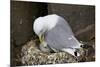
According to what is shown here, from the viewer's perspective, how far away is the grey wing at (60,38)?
1.79m

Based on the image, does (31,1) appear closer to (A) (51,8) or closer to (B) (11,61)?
(A) (51,8)

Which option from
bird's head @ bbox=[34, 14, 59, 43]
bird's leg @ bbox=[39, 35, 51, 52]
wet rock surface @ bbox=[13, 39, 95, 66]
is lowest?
wet rock surface @ bbox=[13, 39, 95, 66]

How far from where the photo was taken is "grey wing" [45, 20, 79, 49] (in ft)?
5.86

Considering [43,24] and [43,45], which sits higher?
[43,24]

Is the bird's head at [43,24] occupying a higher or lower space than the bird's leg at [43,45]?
higher

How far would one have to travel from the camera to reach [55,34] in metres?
1.81

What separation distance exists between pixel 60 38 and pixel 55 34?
0.07 m

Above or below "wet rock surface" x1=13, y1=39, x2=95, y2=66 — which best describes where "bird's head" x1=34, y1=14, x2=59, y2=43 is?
above

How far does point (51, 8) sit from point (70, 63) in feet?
1.96

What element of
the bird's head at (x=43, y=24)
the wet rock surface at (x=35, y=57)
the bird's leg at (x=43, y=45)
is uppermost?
the bird's head at (x=43, y=24)

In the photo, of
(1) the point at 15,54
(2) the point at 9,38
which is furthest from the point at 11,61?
(2) the point at 9,38

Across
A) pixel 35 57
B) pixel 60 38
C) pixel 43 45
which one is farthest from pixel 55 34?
pixel 35 57

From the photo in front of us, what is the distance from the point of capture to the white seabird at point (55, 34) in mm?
1765

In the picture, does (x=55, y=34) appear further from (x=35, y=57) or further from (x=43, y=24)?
(x=35, y=57)
